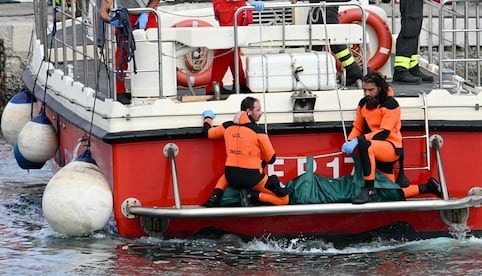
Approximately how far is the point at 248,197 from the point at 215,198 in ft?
0.70

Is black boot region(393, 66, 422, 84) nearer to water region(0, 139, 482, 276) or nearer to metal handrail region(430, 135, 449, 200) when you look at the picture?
metal handrail region(430, 135, 449, 200)

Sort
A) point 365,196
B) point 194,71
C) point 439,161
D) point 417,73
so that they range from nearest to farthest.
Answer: point 365,196 < point 439,161 < point 194,71 < point 417,73

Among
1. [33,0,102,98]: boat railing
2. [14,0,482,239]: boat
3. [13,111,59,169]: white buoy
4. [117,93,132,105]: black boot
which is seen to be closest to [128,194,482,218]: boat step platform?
[14,0,482,239]: boat

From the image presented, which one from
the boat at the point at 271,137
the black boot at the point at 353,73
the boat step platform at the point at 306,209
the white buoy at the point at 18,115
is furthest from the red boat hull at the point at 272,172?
the white buoy at the point at 18,115

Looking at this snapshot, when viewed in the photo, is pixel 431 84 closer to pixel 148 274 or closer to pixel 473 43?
pixel 148 274

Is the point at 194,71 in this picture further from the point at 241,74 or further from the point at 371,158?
the point at 371,158

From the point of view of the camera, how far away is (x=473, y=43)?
16250mm

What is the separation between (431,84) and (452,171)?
138 cm

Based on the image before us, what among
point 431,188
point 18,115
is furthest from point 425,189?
point 18,115

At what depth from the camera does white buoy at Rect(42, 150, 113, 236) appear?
8.56 meters

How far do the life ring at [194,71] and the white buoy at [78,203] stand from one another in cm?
128

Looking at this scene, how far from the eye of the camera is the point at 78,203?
336 inches

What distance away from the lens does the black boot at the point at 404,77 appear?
10.0m

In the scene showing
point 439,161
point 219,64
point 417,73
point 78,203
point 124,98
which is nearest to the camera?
point 78,203
